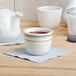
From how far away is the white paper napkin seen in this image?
808mm

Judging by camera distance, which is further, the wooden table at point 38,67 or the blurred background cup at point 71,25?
the blurred background cup at point 71,25

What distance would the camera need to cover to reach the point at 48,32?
Result: 846 mm

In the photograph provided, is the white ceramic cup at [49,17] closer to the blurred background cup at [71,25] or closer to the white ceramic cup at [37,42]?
the blurred background cup at [71,25]

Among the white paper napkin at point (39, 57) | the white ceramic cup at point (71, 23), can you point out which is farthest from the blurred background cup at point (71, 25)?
the white paper napkin at point (39, 57)

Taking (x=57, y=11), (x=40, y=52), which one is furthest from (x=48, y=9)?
(x=40, y=52)

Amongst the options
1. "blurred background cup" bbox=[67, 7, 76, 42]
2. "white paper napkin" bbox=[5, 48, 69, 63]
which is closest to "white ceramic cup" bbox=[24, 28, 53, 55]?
"white paper napkin" bbox=[5, 48, 69, 63]

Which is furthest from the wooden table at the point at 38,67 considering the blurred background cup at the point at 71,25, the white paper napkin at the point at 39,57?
the blurred background cup at the point at 71,25

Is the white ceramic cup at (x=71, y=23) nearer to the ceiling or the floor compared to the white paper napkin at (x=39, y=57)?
nearer to the ceiling

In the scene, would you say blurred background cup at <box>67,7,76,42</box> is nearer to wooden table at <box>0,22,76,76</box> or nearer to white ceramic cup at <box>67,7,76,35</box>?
white ceramic cup at <box>67,7,76,35</box>

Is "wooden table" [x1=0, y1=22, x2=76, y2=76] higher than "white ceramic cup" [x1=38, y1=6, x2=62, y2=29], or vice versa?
"white ceramic cup" [x1=38, y1=6, x2=62, y2=29]

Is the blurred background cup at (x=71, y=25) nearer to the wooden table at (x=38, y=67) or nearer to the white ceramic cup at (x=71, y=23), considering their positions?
the white ceramic cup at (x=71, y=23)

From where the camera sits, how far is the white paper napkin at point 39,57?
0.81m

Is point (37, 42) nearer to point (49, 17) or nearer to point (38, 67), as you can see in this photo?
point (38, 67)

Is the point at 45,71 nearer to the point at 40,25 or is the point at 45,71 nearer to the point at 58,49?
the point at 58,49
